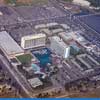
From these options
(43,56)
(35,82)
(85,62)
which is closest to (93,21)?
(85,62)

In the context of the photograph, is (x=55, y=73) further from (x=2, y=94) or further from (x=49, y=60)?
(x=2, y=94)

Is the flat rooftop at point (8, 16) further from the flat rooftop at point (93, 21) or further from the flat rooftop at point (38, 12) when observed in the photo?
the flat rooftop at point (93, 21)

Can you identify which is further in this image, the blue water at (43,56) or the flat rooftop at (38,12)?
the flat rooftop at (38,12)

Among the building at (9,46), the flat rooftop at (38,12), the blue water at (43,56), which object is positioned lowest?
the blue water at (43,56)

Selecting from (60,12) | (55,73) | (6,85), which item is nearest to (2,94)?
(6,85)

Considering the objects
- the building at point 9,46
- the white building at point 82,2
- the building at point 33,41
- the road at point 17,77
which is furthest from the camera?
the white building at point 82,2

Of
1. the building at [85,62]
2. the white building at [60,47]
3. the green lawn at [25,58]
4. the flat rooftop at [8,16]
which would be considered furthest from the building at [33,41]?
the flat rooftop at [8,16]

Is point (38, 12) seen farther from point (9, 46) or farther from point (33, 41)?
point (9, 46)
